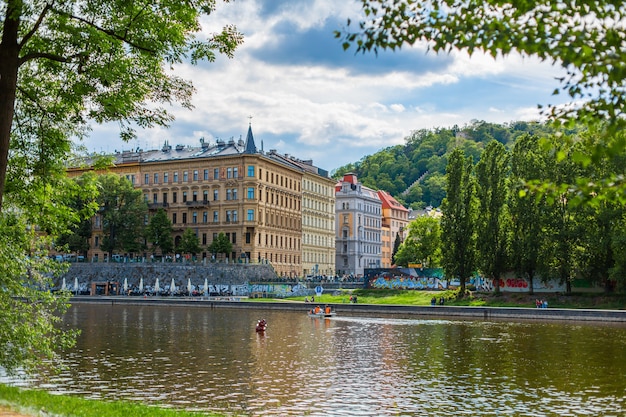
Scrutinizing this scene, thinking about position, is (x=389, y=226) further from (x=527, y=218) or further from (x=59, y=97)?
(x=59, y=97)

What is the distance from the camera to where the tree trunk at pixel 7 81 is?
48.6 feet

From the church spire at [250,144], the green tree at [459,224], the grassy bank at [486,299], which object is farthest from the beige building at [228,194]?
the green tree at [459,224]

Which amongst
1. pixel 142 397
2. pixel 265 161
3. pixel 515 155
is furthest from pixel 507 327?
pixel 265 161

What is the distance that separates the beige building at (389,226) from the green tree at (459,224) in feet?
312

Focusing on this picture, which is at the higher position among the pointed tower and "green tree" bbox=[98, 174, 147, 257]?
the pointed tower

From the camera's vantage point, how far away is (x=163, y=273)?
102625 millimetres

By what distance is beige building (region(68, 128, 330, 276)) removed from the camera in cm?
11231

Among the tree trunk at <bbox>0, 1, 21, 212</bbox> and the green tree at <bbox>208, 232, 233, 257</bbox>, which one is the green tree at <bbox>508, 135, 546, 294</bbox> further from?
the tree trunk at <bbox>0, 1, 21, 212</bbox>

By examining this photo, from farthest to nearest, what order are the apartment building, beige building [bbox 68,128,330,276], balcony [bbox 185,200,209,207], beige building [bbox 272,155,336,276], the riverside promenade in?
the apartment building < beige building [bbox 272,155,336,276] < balcony [bbox 185,200,209,207] < beige building [bbox 68,128,330,276] < the riverside promenade

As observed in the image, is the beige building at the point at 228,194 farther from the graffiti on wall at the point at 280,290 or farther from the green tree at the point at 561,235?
the green tree at the point at 561,235

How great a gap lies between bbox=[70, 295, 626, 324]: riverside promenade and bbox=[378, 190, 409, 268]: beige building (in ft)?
305

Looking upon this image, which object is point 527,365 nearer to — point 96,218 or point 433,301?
point 433,301

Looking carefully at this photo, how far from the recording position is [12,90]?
15039mm

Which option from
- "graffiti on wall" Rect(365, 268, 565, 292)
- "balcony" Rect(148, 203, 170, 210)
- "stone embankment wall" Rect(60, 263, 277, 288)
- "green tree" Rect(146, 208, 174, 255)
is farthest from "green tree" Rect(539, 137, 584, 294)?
"balcony" Rect(148, 203, 170, 210)
